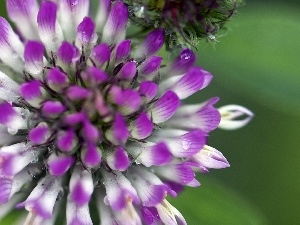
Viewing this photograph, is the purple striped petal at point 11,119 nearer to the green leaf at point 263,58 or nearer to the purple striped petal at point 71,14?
the purple striped petal at point 71,14

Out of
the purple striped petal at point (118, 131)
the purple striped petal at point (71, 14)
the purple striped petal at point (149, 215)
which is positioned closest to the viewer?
the purple striped petal at point (118, 131)

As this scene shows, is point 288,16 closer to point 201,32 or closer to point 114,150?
point 201,32

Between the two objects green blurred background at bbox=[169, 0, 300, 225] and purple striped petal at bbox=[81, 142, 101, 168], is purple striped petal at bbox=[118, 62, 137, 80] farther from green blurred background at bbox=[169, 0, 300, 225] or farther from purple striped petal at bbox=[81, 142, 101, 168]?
green blurred background at bbox=[169, 0, 300, 225]

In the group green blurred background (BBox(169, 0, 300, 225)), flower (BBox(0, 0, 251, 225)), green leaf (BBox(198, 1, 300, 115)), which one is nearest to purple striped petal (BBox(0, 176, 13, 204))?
flower (BBox(0, 0, 251, 225))

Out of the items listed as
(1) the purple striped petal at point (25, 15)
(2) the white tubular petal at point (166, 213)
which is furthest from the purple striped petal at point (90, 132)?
(1) the purple striped petal at point (25, 15)

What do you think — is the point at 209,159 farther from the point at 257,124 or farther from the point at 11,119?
the point at 257,124
